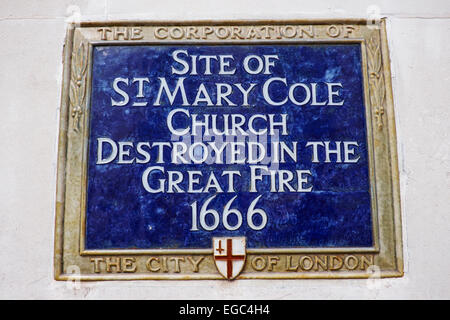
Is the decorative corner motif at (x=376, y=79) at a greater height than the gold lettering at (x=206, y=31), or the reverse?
the gold lettering at (x=206, y=31)

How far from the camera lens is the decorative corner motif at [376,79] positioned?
12.4 ft

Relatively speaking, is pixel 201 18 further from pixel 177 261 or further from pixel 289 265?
pixel 289 265

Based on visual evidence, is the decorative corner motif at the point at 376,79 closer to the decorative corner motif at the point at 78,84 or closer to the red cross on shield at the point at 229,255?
the red cross on shield at the point at 229,255

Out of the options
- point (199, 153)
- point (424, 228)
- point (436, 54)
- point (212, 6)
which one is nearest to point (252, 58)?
point (212, 6)

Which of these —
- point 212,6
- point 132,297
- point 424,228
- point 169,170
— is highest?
point 212,6

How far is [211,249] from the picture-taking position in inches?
141

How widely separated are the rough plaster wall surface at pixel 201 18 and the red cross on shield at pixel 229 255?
70mm

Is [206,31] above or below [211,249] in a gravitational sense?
above

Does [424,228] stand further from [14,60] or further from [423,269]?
[14,60]

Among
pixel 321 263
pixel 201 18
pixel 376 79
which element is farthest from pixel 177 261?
pixel 376 79

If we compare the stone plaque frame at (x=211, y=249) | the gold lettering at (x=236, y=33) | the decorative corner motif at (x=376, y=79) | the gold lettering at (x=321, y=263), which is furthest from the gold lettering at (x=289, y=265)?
the gold lettering at (x=236, y=33)

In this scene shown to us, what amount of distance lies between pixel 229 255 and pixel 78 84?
1382mm

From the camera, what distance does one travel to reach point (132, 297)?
11.5 ft

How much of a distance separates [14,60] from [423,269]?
273 centimetres
